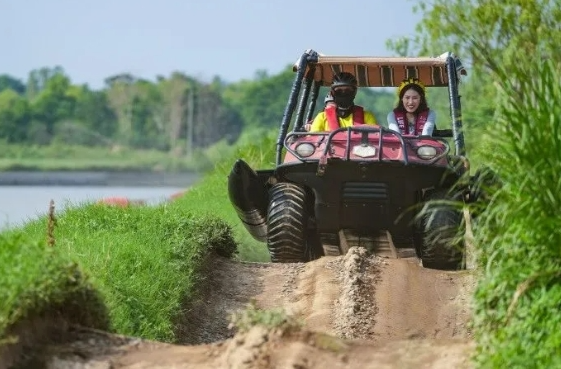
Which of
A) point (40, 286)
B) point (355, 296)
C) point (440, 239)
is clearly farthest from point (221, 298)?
point (40, 286)

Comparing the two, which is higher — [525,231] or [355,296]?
[525,231]

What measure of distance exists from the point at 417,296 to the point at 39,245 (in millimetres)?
4413

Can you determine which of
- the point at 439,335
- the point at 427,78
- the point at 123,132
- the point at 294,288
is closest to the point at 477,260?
the point at 439,335

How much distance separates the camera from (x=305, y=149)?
13977 mm

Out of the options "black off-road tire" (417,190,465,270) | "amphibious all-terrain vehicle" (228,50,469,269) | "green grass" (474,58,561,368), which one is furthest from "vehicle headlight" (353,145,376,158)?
"green grass" (474,58,561,368)

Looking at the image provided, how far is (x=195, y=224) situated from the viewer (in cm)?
1428

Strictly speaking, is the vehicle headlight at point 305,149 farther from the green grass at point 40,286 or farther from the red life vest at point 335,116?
the green grass at point 40,286

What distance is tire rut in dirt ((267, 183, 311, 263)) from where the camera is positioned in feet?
46.1

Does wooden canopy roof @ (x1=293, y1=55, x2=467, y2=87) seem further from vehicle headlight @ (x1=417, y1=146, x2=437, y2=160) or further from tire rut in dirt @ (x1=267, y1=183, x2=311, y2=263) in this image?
tire rut in dirt @ (x1=267, y1=183, x2=311, y2=263)

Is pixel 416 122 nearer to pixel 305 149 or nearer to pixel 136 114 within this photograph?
pixel 305 149

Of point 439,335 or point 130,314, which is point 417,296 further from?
point 130,314

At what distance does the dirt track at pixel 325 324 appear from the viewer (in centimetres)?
783

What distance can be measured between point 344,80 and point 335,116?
36 cm

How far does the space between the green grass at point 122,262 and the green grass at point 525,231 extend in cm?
217
